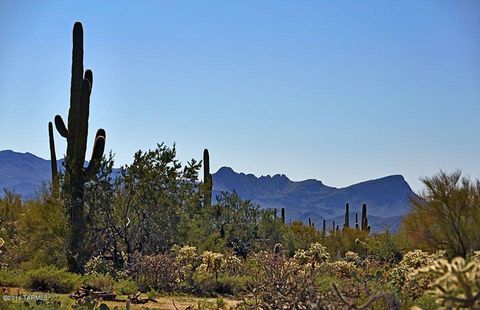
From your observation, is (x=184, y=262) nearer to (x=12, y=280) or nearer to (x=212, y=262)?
(x=212, y=262)

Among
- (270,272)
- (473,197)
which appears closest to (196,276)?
(270,272)

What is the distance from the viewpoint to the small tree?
24578 mm

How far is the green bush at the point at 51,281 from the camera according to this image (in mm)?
14719

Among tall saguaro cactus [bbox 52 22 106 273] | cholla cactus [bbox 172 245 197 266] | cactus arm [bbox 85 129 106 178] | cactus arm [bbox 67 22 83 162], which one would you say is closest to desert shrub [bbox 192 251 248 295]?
cholla cactus [bbox 172 245 197 266]

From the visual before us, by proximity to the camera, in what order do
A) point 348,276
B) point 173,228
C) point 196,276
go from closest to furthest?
point 196,276, point 348,276, point 173,228

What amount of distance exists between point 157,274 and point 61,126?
8849mm

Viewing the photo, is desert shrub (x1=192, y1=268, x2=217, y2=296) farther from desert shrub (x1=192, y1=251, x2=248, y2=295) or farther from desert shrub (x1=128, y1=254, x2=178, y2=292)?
desert shrub (x1=128, y1=254, x2=178, y2=292)

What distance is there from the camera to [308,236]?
38.4 m

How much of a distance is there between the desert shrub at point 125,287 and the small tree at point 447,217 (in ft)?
46.9

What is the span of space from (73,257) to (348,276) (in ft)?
27.7

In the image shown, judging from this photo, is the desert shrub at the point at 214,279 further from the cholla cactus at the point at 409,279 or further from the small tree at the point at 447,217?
the small tree at the point at 447,217

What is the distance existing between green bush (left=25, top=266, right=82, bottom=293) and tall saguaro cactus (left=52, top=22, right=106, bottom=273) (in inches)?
140

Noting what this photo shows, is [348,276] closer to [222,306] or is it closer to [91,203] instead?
[222,306]

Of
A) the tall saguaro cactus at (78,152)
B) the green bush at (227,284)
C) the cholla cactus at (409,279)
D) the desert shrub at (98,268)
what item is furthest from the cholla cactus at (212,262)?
the cholla cactus at (409,279)
